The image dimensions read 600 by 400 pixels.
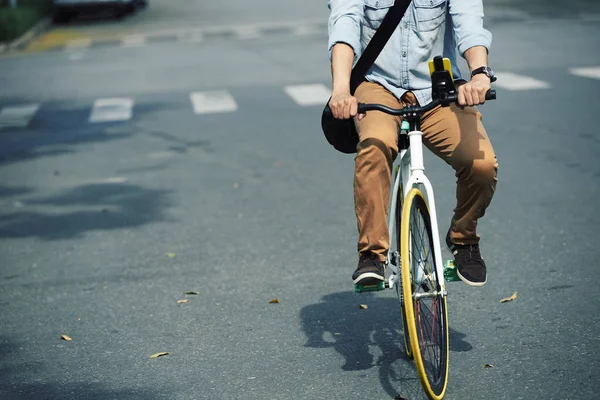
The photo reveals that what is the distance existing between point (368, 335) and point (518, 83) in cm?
1098

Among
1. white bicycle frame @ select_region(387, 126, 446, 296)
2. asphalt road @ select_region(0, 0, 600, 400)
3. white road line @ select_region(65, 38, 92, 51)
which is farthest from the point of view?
white road line @ select_region(65, 38, 92, 51)

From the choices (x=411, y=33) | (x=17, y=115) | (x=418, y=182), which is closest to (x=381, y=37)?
(x=411, y=33)

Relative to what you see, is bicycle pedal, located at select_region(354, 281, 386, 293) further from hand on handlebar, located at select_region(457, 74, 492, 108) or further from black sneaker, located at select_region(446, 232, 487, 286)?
hand on handlebar, located at select_region(457, 74, 492, 108)

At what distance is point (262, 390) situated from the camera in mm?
5016

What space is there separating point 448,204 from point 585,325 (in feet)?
11.0

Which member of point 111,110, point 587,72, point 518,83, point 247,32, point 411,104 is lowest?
point 247,32

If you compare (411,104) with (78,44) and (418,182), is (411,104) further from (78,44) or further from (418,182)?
(78,44)

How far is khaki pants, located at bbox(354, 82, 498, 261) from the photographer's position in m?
4.84

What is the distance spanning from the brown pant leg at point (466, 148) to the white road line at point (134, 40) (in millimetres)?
21696

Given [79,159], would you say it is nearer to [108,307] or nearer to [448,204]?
[448,204]

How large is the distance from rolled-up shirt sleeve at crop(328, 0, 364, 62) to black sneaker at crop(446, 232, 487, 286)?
1022 mm

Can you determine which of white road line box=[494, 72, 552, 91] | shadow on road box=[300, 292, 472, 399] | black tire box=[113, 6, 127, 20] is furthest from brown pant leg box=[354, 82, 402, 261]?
black tire box=[113, 6, 127, 20]

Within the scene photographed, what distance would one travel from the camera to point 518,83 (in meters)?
16.2

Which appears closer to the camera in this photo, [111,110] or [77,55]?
[111,110]
